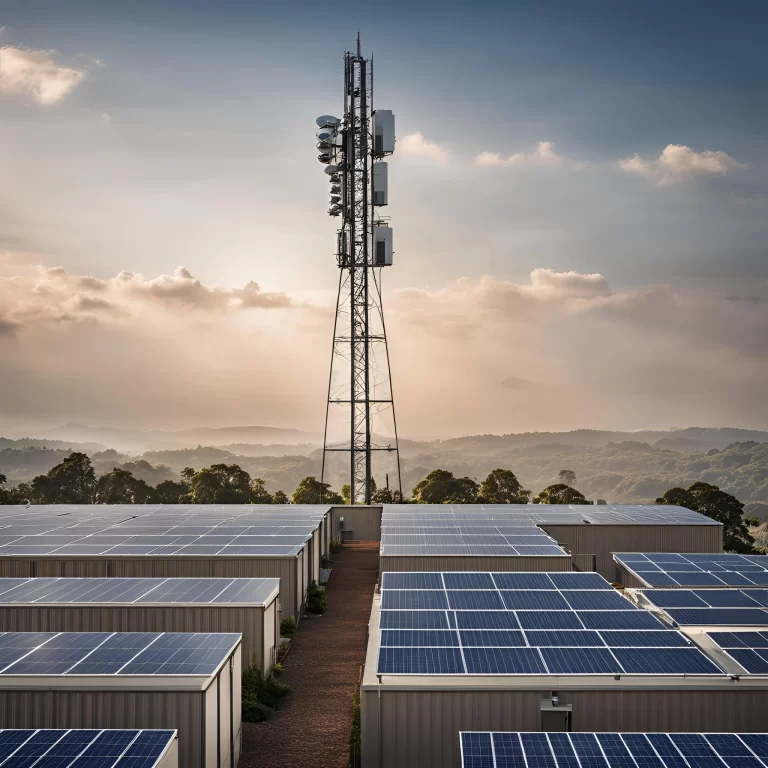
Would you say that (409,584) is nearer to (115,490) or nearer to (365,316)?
(365,316)

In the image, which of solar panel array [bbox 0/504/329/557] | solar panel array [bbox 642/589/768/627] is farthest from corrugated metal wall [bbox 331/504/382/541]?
solar panel array [bbox 642/589/768/627]

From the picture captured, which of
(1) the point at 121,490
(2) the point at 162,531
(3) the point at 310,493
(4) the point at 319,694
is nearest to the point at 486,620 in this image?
(4) the point at 319,694

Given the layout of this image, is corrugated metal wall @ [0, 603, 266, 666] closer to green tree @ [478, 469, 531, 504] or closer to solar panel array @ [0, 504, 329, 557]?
solar panel array @ [0, 504, 329, 557]

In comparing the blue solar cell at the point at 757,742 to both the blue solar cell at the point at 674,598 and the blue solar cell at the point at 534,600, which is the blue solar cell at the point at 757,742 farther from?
the blue solar cell at the point at 674,598

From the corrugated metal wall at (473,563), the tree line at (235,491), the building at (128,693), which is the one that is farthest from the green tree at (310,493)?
the building at (128,693)

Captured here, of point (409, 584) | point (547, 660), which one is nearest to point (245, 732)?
point (409, 584)

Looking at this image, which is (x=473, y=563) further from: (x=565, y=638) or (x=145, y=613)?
(x=145, y=613)
